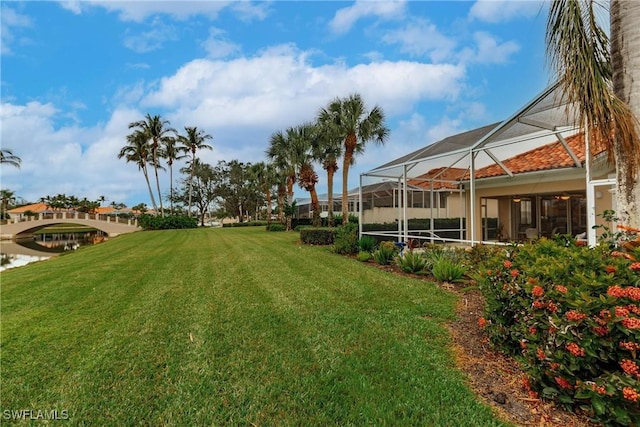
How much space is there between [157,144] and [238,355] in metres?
40.6

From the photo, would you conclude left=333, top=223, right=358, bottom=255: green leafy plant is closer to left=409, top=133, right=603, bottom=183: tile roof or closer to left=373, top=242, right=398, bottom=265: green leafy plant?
left=373, top=242, right=398, bottom=265: green leafy plant

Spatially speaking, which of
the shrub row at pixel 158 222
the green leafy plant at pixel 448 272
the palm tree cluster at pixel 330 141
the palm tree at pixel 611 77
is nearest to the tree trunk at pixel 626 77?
the palm tree at pixel 611 77

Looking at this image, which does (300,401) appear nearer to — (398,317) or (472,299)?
(398,317)

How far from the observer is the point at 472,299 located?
5219 millimetres

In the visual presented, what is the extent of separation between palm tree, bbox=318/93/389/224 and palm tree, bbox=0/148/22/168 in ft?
114

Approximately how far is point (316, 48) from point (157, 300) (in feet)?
30.6

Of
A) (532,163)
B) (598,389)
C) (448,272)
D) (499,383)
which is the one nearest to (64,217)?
(448,272)

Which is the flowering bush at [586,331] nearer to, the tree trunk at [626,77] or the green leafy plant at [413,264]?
the tree trunk at [626,77]

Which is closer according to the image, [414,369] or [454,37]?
[414,369]

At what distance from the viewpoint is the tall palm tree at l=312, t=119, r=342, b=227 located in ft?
66.3

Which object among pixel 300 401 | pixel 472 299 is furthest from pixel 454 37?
pixel 300 401

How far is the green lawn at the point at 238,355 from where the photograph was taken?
2314 millimetres

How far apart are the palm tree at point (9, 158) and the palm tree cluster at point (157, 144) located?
933 cm

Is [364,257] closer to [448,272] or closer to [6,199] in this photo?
[448,272]
